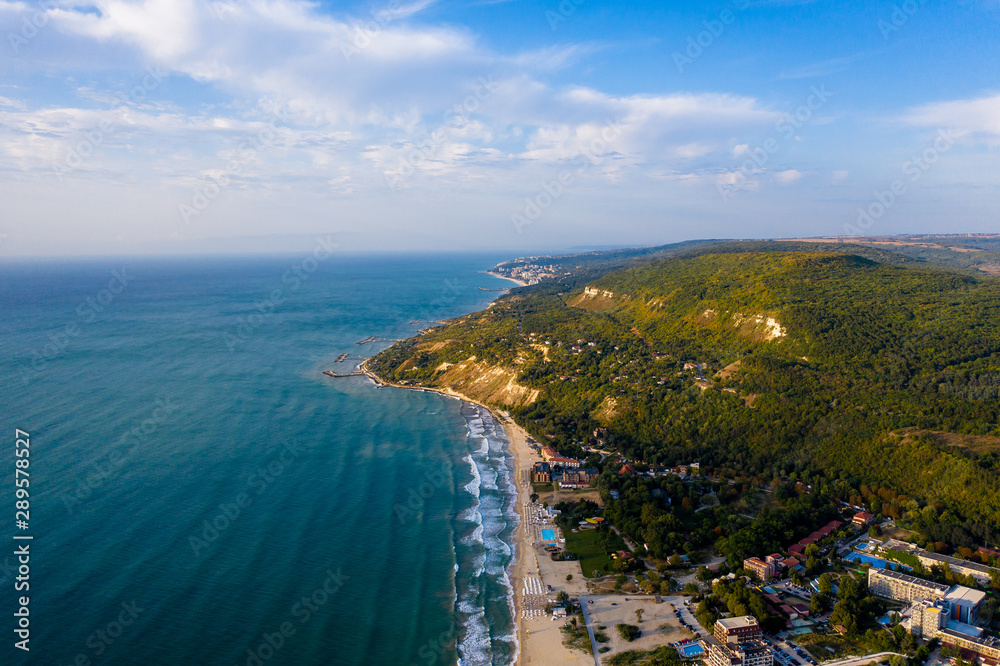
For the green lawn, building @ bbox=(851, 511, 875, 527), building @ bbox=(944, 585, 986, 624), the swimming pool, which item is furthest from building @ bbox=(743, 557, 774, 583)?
building @ bbox=(851, 511, 875, 527)

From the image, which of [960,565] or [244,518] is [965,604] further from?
[244,518]

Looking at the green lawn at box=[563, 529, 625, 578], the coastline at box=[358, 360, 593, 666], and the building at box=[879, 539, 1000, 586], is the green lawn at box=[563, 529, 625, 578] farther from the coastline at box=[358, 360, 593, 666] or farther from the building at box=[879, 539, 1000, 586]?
the building at box=[879, 539, 1000, 586]

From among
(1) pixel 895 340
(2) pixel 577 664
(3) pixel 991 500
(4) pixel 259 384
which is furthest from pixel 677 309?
(2) pixel 577 664

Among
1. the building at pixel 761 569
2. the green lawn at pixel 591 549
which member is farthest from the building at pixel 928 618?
the green lawn at pixel 591 549

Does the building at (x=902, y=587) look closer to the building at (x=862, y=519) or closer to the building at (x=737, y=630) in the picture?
the building at (x=862, y=519)

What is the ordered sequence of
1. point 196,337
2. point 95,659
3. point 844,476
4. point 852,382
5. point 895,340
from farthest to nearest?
point 196,337 < point 895,340 < point 852,382 < point 844,476 < point 95,659

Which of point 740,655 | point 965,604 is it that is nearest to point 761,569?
point 740,655

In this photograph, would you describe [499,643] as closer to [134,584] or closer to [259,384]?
[134,584]
